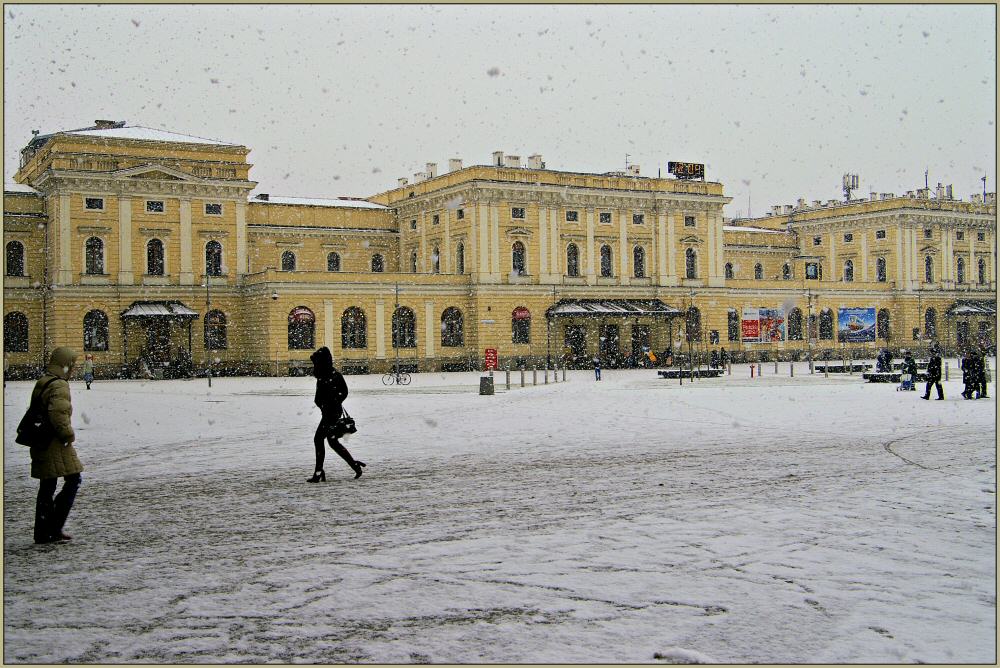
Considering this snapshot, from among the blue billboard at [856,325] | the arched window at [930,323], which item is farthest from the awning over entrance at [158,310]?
the arched window at [930,323]

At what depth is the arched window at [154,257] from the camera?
51312 mm

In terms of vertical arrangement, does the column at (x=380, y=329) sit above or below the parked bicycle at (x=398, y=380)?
above

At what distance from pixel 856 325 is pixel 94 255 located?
4891 cm

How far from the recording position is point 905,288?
71250 millimetres

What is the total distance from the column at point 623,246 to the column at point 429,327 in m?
12.2

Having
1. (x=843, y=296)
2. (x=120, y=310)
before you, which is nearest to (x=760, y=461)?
(x=120, y=310)

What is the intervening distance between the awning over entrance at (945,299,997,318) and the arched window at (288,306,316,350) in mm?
46960

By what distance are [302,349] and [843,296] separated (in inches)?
1522

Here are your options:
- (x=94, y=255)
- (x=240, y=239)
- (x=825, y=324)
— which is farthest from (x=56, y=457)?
(x=825, y=324)

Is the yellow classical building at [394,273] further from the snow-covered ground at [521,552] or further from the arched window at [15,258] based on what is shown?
the snow-covered ground at [521,552]

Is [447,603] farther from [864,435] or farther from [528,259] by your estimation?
[528,259]

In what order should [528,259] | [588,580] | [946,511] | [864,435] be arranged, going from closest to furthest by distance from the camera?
[588,580]
[946,511]
[864,435]
[528,259]

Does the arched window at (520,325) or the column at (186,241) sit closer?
the column at (186,241)

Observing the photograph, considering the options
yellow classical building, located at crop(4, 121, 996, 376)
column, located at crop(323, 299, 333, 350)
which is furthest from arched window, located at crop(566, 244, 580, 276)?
column, located at crop(323, 299, 333, 350)
